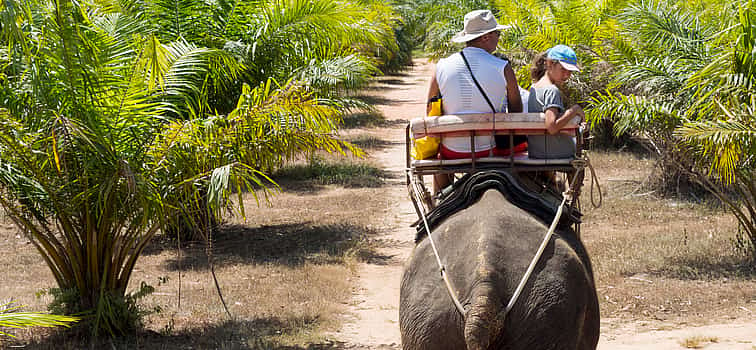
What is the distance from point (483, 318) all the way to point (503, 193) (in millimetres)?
1087

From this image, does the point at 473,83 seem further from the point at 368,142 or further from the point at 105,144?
the point at 368,142

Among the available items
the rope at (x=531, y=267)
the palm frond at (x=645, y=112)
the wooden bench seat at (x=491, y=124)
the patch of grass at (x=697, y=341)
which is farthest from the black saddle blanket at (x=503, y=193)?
the palm frond at (x=645, y=112)

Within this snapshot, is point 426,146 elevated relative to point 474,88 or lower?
lower

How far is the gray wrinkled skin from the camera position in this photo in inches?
137

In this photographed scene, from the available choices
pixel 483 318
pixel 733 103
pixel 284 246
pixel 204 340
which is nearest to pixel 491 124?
pixel 483 318

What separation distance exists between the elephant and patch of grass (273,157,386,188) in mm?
11088

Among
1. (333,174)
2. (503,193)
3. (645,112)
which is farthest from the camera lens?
(333,174)

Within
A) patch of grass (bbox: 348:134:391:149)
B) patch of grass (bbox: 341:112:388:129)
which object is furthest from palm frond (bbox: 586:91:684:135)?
patch of grass (bbox: 341:112:388:129)

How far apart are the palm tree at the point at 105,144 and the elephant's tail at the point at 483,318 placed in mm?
3040

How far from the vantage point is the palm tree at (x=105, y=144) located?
6223 millimetres

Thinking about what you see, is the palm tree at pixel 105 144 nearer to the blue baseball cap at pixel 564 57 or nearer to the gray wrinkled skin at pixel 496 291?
the blue baseball cap at pixel 564 57

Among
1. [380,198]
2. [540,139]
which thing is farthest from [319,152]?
[540,139]

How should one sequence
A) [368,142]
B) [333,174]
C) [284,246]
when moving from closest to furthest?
[284,246]
[333,174]
[368,142]

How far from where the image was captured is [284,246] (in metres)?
10.7
